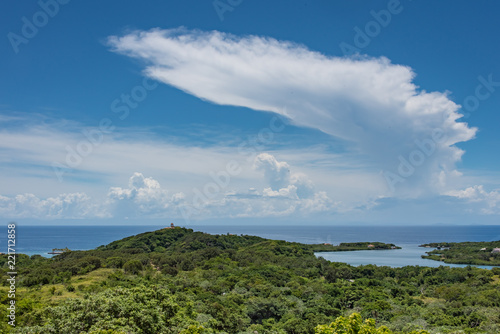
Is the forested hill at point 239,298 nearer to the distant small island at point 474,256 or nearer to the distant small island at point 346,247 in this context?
the distant small island at point 474,256

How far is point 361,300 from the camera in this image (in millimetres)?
33031

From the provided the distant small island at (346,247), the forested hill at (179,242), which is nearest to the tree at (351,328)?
the forested hill at (179,242)

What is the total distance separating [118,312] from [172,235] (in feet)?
241

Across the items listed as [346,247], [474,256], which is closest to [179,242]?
[346,247]

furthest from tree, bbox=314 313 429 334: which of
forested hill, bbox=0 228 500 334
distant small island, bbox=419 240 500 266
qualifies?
distant small island, bbox=419 240 500 266

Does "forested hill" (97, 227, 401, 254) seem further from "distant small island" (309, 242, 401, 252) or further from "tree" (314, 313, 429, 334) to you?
"tree" (314, 313, 429, 334)

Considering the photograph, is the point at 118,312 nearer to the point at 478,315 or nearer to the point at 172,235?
the point at 478,315

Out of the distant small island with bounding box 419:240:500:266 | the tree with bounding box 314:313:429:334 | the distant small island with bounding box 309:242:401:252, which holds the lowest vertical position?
the distant small island with bounding box 309:242:401:252

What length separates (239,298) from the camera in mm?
31781

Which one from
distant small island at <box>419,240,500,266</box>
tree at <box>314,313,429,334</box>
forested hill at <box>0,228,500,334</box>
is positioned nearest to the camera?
tree at <box>314,313,429,334</box>

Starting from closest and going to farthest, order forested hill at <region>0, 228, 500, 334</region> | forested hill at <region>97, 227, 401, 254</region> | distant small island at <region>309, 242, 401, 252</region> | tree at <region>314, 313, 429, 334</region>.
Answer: tree at <region>314, 313, 429, 334</region>
forested hill at <region>0, 228, 500, 334</region>
forested hill at <region>97, 227, 401, 254</region>
distant small island at <region>309, 242, 401, 252</region>

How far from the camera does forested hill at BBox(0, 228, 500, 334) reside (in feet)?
47.6

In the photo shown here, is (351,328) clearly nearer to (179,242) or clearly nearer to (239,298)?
(239,298)

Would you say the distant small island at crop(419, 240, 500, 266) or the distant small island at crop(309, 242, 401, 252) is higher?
the distant small island at crop(419, 240, 500, 266)
